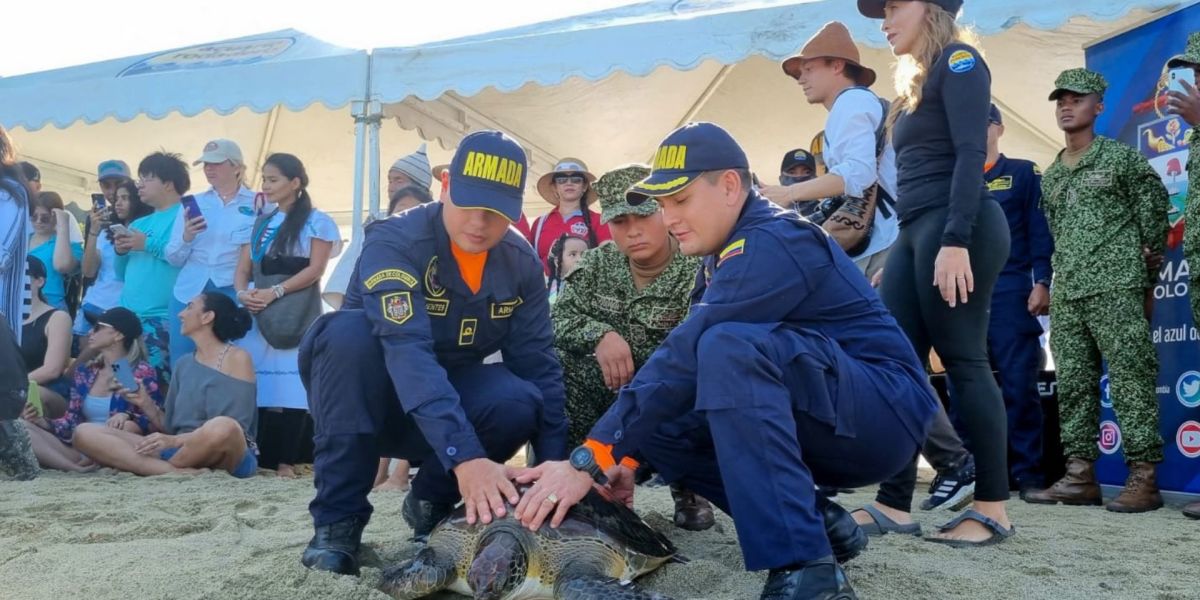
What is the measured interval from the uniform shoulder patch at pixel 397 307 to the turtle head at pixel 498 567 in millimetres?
524

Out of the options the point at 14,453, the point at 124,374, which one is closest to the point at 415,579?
the point at 14,453

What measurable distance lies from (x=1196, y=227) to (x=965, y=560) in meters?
1.64

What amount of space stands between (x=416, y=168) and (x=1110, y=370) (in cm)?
303

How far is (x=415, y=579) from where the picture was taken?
1861mm

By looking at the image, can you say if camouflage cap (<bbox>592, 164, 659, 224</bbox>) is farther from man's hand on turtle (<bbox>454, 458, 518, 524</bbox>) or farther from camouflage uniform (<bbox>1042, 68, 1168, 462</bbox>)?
camouflage uniform (<bbox>1042, 68, 1168, 462</bbox>)

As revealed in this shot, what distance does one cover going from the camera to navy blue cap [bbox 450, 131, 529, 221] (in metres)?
2.19

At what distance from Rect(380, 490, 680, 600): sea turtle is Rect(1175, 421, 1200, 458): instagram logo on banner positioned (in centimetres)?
239

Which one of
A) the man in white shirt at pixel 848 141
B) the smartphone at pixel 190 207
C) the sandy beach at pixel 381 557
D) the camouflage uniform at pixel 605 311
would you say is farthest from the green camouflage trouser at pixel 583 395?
the smartphone at pixel 190 207

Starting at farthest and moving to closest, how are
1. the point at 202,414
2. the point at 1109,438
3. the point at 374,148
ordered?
the point at 374,148
the point at 202,414
the point at 1109,438

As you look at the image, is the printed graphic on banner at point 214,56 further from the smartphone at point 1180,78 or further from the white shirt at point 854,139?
the smartphone at point 1180,78

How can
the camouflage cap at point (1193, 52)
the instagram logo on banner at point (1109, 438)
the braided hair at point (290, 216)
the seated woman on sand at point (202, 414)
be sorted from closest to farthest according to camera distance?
the camouflage cap at point (1193, 52)
the instagram logo on banner at point (1109, 438)
the seated woman on sand at point (202, 414)
the braided hair at point (290, 216)

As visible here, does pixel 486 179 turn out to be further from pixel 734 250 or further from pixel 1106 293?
pixel 1106 293

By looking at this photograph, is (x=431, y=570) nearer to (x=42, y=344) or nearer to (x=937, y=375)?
(x=937, y=375)

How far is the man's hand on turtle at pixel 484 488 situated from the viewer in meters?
1.92
